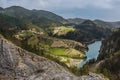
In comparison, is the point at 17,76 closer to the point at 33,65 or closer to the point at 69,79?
the point at 33,65

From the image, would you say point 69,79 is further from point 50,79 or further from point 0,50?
point 0,50

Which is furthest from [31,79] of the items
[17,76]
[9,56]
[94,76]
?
[94,76]

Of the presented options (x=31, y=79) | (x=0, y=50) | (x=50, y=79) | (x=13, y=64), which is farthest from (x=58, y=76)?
(x=0, y=50)

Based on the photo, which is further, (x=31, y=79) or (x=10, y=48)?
(x=10, y=48)

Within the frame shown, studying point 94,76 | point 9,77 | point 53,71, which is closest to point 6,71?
point 9,77

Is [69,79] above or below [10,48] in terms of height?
below
